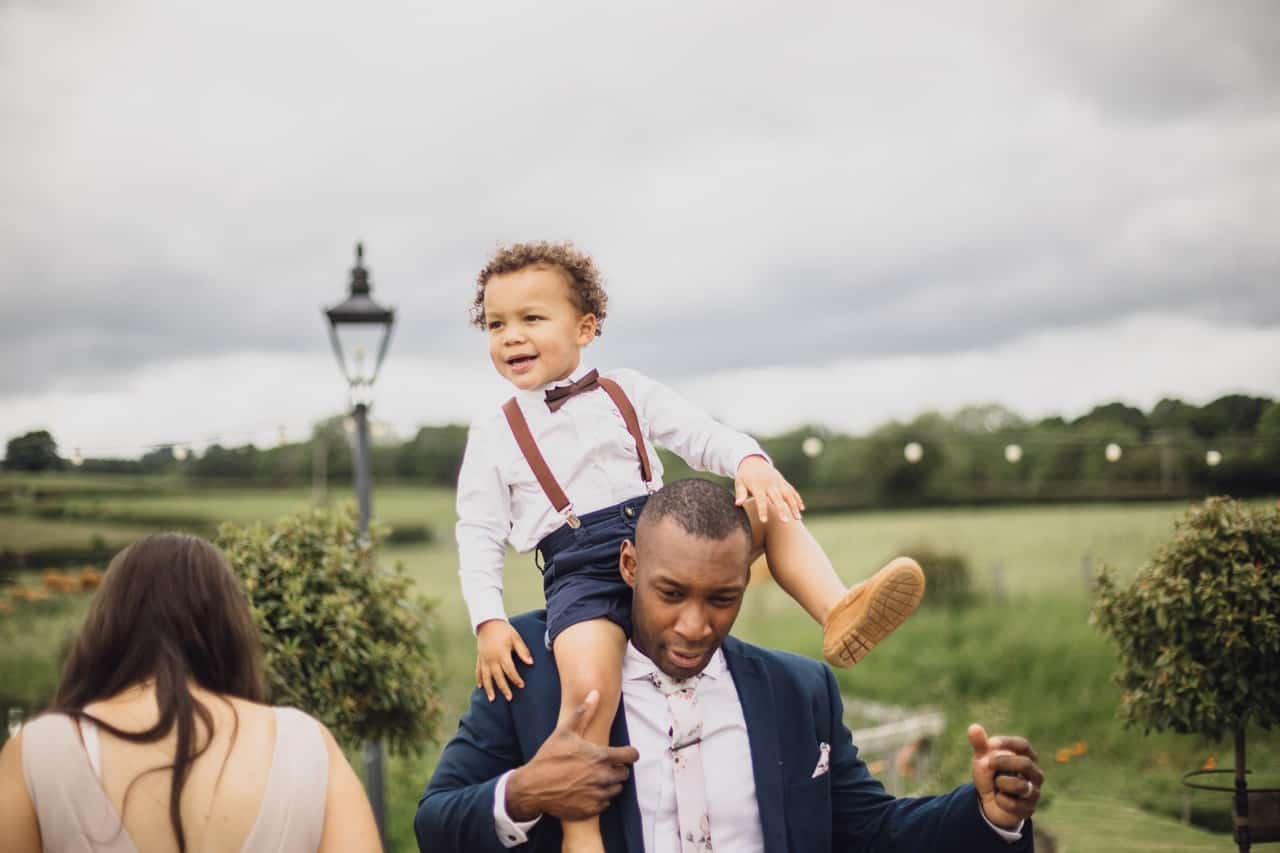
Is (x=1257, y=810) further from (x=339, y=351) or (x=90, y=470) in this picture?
(x=90, y=470)

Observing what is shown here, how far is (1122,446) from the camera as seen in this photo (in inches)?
560

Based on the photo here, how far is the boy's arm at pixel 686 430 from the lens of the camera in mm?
3234

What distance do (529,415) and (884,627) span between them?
45.8 inches

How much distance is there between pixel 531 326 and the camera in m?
3.38

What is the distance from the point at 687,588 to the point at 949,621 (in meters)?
12.9

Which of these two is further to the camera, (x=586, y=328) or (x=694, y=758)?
(x=586, y=328)

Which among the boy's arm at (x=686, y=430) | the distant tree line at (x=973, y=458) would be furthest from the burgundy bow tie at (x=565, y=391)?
the distant tree line at (x=973, y=458)

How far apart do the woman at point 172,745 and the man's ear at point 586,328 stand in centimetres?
129

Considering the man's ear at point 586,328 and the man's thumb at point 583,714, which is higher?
the man's ear at point 586,328

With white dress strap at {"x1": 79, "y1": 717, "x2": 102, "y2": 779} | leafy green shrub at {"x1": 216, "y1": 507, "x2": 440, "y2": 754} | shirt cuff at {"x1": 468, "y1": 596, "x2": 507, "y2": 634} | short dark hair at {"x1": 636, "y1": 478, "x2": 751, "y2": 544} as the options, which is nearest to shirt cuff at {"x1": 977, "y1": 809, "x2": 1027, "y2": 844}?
short dark hair at {"x1": 636, "y1": 478, "x2": 751, "y2": 544}

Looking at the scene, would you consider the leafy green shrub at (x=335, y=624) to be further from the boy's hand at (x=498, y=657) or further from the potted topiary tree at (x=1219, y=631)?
the potted topiary tree at (x=1219, y=631)

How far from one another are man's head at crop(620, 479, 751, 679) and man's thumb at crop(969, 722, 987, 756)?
0.57 meters

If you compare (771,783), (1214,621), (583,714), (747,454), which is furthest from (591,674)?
(1214,621)

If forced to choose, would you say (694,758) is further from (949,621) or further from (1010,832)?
(949,621)
